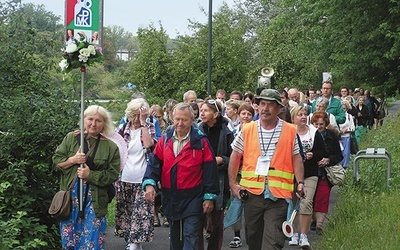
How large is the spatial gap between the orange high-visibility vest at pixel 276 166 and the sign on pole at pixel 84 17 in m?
2.96

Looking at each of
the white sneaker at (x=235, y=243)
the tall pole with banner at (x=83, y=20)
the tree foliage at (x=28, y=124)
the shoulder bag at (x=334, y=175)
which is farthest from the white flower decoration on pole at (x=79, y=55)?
the shoulder bag at (x=334, y=175)

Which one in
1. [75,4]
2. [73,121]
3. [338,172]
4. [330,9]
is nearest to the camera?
[73,121]

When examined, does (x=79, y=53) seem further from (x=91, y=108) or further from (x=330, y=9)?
(x=330, y=9)

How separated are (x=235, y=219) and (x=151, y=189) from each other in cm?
Answer: 250

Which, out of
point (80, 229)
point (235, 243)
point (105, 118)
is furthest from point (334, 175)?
point (80, 229)

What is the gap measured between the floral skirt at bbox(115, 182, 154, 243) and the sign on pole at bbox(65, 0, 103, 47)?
6.07 ft

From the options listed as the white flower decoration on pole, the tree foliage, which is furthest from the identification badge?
the tree foliage

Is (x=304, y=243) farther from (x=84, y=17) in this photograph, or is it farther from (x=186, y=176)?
(x=84, y=17)

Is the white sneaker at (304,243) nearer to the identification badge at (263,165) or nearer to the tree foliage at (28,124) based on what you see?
the identification badge at (263,165)

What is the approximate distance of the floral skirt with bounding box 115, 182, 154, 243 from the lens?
32.6 feet

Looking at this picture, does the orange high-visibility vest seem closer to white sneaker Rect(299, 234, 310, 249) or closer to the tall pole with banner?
the tall pole with banner

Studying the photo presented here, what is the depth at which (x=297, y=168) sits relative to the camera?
792 cm

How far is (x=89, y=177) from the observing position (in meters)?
8.20

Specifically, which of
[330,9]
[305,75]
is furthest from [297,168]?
[305,75]
